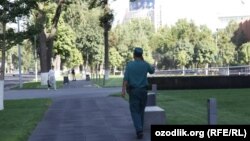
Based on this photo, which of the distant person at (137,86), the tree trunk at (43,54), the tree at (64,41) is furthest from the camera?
the tree at (64,41)

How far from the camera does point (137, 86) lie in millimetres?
10828

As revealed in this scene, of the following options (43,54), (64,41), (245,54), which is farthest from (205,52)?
(43,54)

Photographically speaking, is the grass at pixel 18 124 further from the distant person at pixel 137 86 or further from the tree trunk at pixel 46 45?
the tree trunk at pixel 46 45

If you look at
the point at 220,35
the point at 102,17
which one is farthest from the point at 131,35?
the point at 102,17

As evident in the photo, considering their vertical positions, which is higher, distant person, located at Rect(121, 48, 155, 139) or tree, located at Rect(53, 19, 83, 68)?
tree, located at Rect(53, 19, 83, 68)

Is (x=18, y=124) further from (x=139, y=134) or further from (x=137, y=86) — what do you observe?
(x=137, y=86)

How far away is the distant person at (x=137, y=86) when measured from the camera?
10.8 metres

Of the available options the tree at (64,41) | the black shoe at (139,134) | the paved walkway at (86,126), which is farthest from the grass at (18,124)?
the tree at (64,41)

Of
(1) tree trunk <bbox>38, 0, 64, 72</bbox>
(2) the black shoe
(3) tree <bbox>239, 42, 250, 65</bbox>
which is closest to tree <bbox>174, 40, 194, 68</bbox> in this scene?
(3) tree <bbox>239, 42, 250, 65</bbox>

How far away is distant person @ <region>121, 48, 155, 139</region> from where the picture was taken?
10828mm

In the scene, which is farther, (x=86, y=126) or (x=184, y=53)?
(x=184, y=53)

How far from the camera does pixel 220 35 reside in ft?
391

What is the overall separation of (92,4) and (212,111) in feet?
156

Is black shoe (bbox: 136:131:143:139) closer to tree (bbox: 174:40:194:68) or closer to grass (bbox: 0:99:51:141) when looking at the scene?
grass (bbox: 0:99:51:141)
